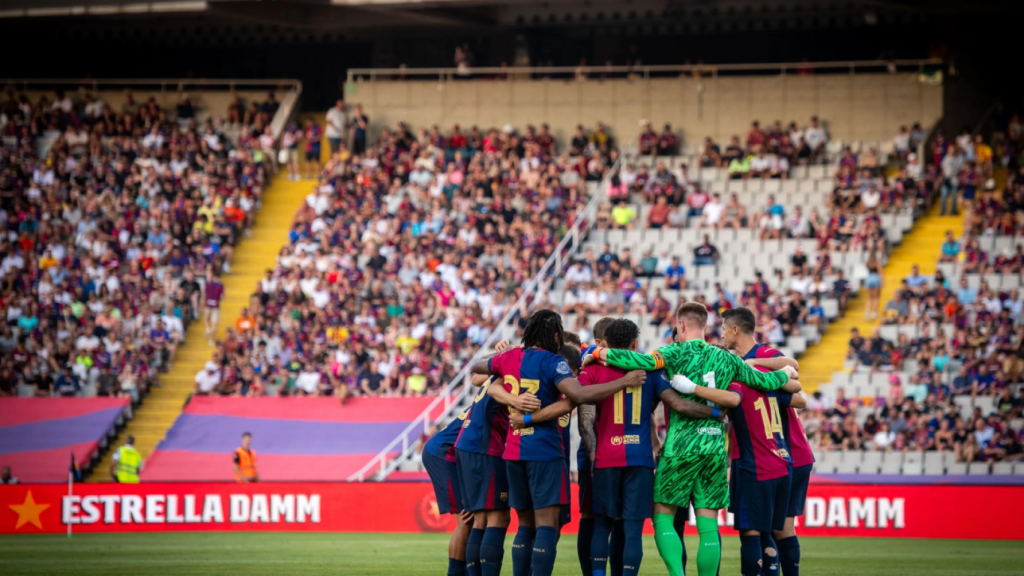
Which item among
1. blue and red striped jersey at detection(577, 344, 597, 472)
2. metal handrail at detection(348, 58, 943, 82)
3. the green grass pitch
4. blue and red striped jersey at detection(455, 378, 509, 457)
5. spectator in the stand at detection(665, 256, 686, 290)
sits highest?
metal handrail at detection(348, 58, 943, 82)

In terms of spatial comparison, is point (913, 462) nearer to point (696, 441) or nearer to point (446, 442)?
point (696, 441)

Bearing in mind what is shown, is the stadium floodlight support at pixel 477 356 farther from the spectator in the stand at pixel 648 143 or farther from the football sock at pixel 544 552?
the football sock at pixel 544 552

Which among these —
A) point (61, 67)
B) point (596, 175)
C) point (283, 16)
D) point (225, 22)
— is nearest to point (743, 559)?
point (596, 175)

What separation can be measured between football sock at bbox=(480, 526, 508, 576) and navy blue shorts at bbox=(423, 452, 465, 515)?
72 centimetres

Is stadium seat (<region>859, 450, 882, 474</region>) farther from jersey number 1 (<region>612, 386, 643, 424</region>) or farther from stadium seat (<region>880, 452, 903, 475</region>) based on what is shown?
jersey number 1 (<region>612, 386, 643, 424</region>)

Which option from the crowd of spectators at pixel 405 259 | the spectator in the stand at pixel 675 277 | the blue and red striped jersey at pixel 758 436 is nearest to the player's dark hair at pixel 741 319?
the blue and red striped jersey at pixel 758 436

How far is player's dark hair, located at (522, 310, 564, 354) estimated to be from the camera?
10070mm

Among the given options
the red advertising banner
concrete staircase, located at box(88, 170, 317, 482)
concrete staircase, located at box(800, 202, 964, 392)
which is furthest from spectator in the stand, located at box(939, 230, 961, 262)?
concrete staircase, located at box(88, 170, 317, 482)

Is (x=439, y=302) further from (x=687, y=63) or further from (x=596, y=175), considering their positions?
(x=687, y=63)

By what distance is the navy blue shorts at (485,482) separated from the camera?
10336 millimetres

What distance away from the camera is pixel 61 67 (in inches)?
1594

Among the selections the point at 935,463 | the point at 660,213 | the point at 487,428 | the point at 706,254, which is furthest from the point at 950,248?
the point at 487,428

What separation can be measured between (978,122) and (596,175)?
9797mm

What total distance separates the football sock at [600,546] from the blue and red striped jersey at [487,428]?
0.99 meters
